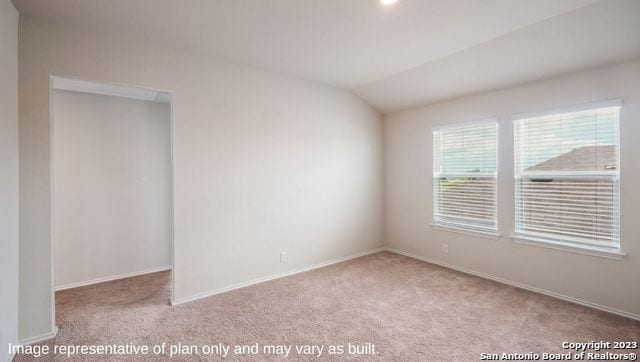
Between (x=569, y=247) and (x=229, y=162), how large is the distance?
3.91 meters

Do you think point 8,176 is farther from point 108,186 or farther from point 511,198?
point 511,198

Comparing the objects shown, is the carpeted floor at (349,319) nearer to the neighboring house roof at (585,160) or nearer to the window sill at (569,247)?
the window sill at (569,247)

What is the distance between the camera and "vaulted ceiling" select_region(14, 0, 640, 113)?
2.19 metres

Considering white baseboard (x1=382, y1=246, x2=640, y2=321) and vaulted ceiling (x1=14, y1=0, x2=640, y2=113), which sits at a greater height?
vaulted ceiling (x1=14, y1=0, x2=640, y2=113)

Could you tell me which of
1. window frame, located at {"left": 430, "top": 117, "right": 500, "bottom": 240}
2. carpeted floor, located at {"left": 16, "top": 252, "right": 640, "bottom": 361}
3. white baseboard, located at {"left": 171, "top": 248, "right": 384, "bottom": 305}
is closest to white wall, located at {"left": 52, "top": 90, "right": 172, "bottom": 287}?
carpeted floor, located at {"left": 16, "top": 252, "right": 640, "bottom": 361}

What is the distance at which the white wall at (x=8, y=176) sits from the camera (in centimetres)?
193

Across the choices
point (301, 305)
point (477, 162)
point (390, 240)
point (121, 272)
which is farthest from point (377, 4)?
point (121, 272)

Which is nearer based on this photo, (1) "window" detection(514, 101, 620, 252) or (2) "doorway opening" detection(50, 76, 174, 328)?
(1) "window" detection(514, 101, 620, 252)

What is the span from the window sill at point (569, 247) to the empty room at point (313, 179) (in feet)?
0.07

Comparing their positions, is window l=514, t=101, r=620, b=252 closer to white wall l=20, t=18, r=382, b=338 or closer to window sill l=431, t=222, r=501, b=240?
window sill l=431, t=222, r=501, b=240

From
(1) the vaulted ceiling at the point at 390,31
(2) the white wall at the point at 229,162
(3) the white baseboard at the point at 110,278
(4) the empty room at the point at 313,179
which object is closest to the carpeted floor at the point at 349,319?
(4) the empty room at the point at 313,179

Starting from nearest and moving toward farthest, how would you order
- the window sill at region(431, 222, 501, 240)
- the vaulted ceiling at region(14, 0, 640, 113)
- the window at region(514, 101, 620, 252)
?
the vaulted ceiling at region(14, 0, 640, 113) < the window at region(514, 101, 620, 252) < the window sill at region(431, 222, 501, 240)

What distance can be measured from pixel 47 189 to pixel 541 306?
482cm

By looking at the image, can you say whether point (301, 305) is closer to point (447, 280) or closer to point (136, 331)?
point (136, 331)
